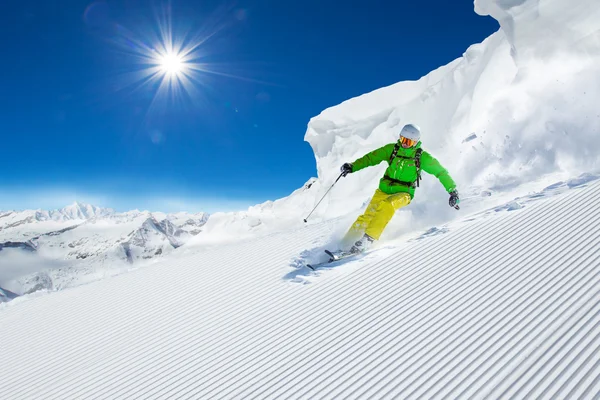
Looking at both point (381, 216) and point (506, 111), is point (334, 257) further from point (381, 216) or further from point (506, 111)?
point (506, 111)

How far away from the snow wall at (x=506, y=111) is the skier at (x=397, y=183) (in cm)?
62

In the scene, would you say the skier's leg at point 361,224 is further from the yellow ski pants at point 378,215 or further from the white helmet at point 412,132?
the white helmet at point 412,132

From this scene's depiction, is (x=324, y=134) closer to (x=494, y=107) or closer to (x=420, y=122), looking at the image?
(x=420, y=122)

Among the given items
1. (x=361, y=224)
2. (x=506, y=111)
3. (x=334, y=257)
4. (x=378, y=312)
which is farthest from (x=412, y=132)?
(x=506, y=111)

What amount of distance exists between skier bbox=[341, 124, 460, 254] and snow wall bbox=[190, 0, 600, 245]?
620 mm

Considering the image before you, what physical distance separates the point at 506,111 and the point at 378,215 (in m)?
8.68

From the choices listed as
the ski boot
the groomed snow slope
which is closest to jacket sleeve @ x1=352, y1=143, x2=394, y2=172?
the ski boot

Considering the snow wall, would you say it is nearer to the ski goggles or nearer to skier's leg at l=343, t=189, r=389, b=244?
skier's leg at l=343, t=189, r=389, b=244

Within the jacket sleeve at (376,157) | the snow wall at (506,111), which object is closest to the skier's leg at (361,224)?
the snow wall at (506,111)

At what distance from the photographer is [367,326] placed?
3.72m

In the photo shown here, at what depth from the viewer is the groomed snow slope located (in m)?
2.89

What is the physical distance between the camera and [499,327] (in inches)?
125

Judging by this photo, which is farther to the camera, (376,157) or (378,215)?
(376,157)

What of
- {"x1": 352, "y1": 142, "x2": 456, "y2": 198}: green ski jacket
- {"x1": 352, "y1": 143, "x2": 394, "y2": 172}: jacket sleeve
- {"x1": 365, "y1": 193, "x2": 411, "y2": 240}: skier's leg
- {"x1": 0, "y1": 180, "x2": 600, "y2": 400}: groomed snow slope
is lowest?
{"x1": 0, "y1": 180, "x2": 600, "y2": 400}: groomed snow slope
